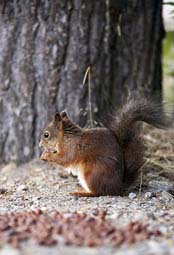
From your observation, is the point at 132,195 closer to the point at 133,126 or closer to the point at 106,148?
the point at 106,148

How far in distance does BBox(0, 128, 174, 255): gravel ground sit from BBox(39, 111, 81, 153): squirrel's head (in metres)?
0.30

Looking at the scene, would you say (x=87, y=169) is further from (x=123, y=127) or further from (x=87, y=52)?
(x=87, y=52)

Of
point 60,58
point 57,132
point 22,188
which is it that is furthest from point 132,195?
point 60,58

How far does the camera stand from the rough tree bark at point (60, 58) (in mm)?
4332

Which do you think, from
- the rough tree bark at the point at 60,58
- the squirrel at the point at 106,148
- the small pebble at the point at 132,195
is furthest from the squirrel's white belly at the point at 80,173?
the rough tree bark at the point at 60,58

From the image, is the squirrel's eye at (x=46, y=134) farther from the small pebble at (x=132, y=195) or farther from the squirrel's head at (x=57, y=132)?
the small pebble at (x=132, y=195)

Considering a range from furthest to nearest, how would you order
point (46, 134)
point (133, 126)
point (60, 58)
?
point (60, 58)
point (46, 134)
point (133, 126)

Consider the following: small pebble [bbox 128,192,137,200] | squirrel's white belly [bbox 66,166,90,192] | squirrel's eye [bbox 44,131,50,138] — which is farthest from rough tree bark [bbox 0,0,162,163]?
small pebble [bbox 128,192,137,200]

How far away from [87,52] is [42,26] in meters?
0.39

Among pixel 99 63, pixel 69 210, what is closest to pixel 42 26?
pixel 99 63

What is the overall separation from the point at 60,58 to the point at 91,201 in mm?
1344

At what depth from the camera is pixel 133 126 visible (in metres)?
3.81

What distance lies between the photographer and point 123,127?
379 centimetres

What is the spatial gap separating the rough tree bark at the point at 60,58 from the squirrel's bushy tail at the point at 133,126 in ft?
2.29
